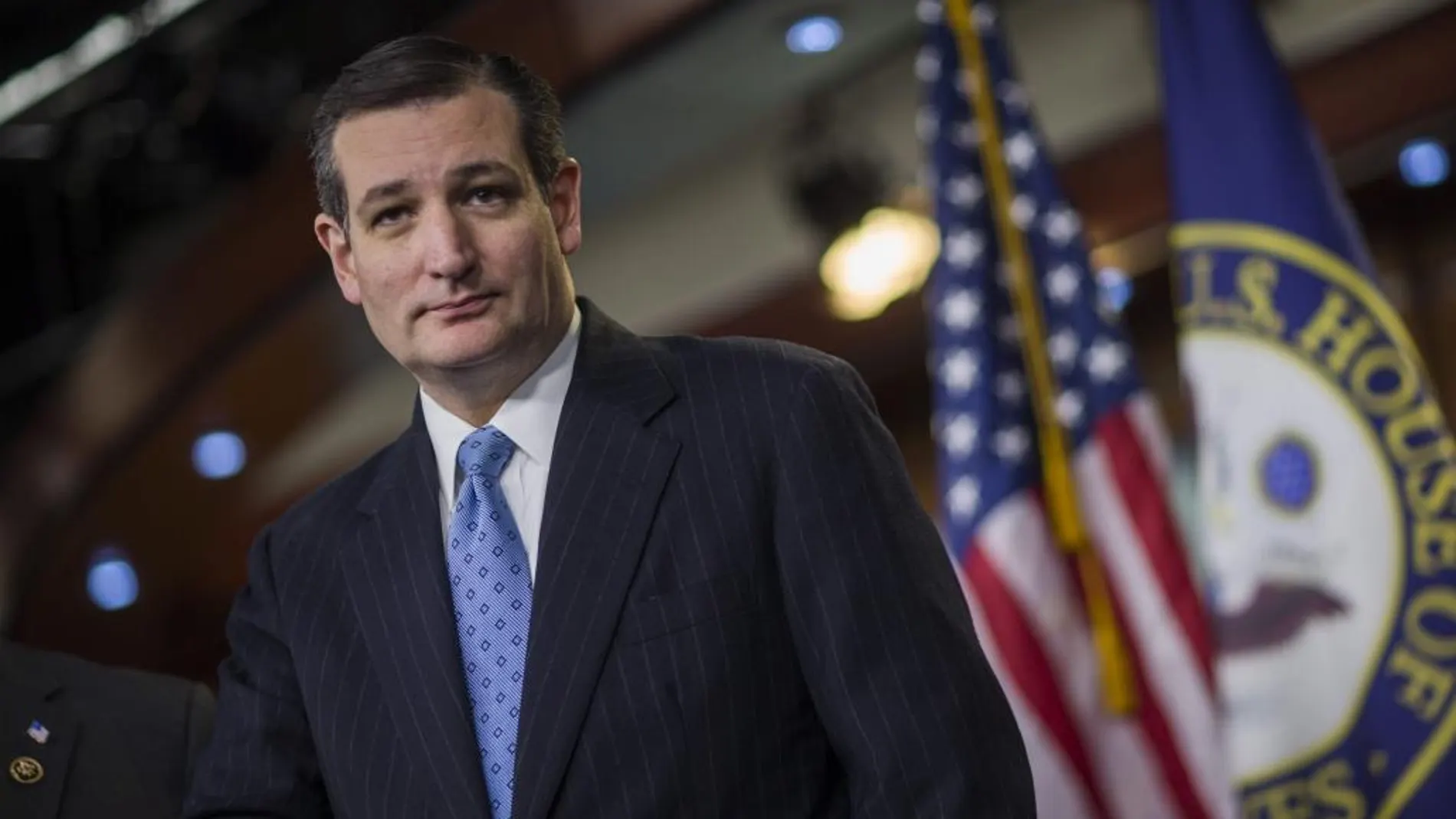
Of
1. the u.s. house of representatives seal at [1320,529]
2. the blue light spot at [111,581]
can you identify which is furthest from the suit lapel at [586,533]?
the blue light spot at [111,581]

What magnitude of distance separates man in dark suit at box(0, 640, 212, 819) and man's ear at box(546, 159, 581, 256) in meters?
0.75

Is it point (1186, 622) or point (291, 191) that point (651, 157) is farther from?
point (1186, 622)

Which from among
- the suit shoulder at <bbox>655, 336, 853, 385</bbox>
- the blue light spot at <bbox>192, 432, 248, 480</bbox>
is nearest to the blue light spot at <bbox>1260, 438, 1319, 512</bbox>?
the suit shoulder at <bbox>655, 336, 853, 385</bbox>

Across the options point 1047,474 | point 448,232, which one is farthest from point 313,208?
point 448,232

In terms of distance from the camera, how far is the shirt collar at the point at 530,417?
1.67 metres

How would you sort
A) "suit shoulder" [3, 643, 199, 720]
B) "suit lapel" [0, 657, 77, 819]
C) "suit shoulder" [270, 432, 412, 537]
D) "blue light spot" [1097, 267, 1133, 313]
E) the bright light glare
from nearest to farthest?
"suit shoulder" [270, 432, 412, 537] → "suit lapel" [0, 657, 77, 819] → "suit shoulder" [3, 643, 199, 720] → "blue light spot" [1097, 267, 1133, 313] → the bright light glare

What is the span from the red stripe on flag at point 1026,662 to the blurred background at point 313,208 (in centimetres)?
271

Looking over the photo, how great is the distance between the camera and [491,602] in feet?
5.34

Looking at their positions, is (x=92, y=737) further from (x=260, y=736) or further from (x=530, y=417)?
(x=530, y=417)

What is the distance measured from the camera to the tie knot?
165 centimetres

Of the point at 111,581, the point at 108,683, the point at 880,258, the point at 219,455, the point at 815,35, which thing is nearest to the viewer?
the point at 108,683

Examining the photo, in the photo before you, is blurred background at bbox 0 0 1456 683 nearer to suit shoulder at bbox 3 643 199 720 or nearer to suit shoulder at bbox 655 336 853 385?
suit shoulder at bbox 3 643 199 720

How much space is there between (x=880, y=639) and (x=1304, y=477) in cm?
150

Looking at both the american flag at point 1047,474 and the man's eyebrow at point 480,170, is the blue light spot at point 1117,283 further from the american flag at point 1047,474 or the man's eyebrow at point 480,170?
the man's eyebrow at point 480,170
